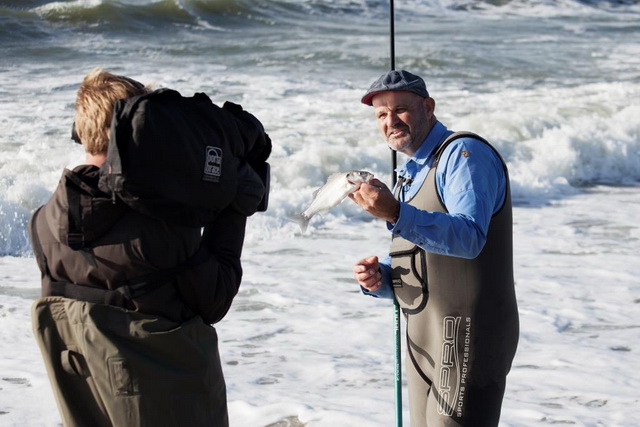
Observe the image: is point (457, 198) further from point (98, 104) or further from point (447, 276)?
point (98, 104)

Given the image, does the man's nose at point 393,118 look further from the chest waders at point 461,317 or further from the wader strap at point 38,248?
the wader strap at point 38,248

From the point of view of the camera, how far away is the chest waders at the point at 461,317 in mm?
3143

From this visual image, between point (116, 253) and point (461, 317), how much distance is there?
1.22 metres

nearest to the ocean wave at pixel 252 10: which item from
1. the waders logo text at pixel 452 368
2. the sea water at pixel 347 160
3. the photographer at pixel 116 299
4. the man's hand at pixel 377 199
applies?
the sea water at pixel 347 160

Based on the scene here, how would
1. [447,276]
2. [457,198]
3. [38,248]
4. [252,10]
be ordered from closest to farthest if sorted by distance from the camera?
[38,248], [457,198], [447,276], [252,10]

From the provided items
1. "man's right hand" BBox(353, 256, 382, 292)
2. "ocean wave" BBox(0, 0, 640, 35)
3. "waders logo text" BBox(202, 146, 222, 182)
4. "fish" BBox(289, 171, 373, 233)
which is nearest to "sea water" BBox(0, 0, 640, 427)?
"ocean wave" BBox(0, 0, 640, 35)

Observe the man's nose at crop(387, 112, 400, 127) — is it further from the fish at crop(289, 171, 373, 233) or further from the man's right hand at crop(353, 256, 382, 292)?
the man's right hand at crop(353, 256, 382, 292)

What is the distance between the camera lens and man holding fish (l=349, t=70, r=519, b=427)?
10.1 feet

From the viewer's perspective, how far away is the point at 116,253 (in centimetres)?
246

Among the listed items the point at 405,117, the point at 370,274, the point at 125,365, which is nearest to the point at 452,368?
the point at 370,274

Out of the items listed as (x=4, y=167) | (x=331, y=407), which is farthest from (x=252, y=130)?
(x=4, y=167)

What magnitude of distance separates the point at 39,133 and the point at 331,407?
29.0ft

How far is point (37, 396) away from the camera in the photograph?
17.8 feet

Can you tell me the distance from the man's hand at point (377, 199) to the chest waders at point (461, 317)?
0.25 m
